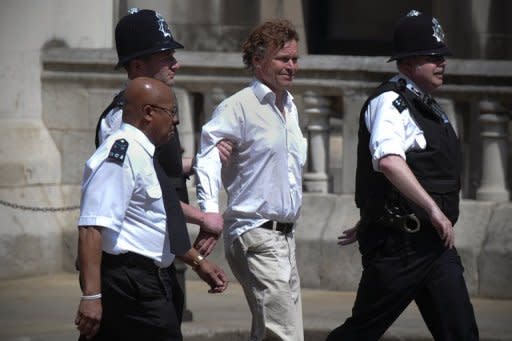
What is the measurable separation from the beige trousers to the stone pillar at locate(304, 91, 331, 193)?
3.63 metres

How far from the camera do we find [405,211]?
6.82 m

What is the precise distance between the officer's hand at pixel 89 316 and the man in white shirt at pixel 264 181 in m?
1.48

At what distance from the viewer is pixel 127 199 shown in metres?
5.70

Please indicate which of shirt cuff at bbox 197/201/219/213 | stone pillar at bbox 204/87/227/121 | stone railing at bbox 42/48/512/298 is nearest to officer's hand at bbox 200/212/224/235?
shirt cuff at bbox 197/201/219/213

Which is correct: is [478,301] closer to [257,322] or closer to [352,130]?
[352,130]

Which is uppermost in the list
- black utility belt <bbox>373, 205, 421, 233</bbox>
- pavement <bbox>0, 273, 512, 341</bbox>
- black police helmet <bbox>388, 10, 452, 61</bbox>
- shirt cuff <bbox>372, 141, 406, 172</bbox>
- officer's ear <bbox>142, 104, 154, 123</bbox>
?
black police helmet <bbox>388, 10, 452, 61</bbox>

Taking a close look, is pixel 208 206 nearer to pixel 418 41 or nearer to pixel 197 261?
pixel 197 261

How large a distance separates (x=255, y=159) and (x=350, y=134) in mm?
3552

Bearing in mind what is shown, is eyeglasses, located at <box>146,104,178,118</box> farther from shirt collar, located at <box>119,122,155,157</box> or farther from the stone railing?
the stone railing

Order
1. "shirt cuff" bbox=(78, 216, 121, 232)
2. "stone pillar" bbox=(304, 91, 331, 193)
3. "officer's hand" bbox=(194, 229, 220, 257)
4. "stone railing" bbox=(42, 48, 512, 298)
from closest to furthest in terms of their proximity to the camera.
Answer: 1. "shirt cuff" bbox=(78, 216, 121, 232)
2. "officer's hand" bbox=(194, 229, 220, 257)
3. "stone railing" bbox=(42, 48, 512, 298)
4. "stone pillar" bbox=(304, 91, 331, 193)

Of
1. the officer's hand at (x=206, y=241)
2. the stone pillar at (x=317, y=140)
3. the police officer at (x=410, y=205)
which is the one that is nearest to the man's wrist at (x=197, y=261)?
the officer's hand at (x=206, y=241)

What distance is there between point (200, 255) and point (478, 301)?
13.8 feet

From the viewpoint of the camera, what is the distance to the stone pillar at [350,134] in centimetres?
1064

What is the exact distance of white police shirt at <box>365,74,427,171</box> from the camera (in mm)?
6715
